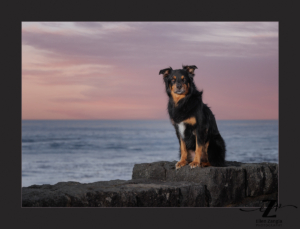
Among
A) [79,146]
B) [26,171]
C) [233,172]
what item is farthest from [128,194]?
[79,146]

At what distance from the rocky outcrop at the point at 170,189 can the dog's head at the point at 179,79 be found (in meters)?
1.02

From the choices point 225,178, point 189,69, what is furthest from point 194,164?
point 189,69

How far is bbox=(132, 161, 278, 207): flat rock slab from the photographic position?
5.05 metres

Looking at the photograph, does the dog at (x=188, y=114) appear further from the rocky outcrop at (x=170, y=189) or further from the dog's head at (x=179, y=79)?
the rocky outcrop at (x=170, y=189)

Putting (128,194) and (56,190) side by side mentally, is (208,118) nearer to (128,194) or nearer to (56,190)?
(128,194)

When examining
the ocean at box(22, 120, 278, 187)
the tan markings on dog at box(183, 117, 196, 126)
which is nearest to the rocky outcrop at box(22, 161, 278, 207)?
the tan markings on dog at box(183, 117, 196, 126)

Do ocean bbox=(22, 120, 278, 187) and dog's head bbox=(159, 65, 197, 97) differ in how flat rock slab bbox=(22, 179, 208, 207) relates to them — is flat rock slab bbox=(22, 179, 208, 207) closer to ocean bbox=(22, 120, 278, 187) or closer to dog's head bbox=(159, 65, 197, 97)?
dog's head bbox=(159, 65, 197, 97)

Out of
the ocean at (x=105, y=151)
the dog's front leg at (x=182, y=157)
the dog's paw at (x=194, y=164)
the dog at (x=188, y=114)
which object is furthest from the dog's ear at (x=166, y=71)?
the ocean at (x=105, y=151)

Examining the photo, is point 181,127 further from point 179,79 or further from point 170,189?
point 170,189

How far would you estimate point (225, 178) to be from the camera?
513cm

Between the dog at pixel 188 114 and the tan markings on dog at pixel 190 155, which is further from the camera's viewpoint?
the tan markings on dog at pixel 190 155

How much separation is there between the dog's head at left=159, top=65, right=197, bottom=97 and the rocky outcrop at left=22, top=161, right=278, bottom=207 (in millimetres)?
1018

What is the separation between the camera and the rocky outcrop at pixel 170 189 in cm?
419

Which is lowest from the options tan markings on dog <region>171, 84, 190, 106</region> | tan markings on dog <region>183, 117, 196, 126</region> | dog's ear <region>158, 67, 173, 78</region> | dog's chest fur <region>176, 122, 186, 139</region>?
dog's chest fur <region>176, 122, 186, 139</region>
